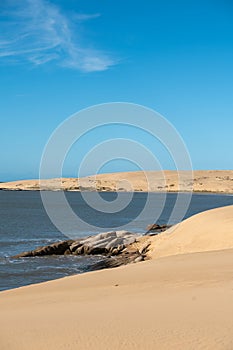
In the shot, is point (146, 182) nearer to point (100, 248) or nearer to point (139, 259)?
point (100, 248)

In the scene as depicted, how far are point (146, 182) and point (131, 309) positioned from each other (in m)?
158

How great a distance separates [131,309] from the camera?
7.79 metres

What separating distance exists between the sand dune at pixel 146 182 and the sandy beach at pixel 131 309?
135399mm

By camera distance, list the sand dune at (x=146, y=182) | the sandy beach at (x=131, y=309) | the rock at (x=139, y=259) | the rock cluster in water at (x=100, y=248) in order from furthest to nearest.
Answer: the sand dune at (x=146, y=182), the rock cluster in water at (x=100, y=248), the rock at (x=139, y=259), the sandy beach at (x=131, y=309)

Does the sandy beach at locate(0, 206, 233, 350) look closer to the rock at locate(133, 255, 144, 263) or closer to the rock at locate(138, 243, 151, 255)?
the rock at locate(133, 255, 144, 263)

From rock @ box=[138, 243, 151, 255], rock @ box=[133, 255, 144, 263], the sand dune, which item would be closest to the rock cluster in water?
rock @ box=[138, 243, 151, 255]

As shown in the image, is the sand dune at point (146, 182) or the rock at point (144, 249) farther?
the sand dune at point (146, 182)

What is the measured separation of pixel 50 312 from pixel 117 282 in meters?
3.08

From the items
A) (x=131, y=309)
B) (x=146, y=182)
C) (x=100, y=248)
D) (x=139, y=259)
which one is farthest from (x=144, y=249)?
(x=146, y=182)

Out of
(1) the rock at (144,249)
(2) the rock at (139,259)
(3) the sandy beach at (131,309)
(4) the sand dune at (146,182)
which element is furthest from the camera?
(4) the sand dune at (146,182)

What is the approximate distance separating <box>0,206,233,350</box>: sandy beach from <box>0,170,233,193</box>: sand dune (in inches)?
5331

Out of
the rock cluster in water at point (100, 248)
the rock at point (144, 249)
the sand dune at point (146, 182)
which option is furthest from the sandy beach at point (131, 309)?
the sand dune at point (146, 182)

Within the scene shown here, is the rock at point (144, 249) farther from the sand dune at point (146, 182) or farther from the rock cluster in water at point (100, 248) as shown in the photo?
the sand dune at point (146, 182)

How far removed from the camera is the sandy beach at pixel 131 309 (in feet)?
20.0
